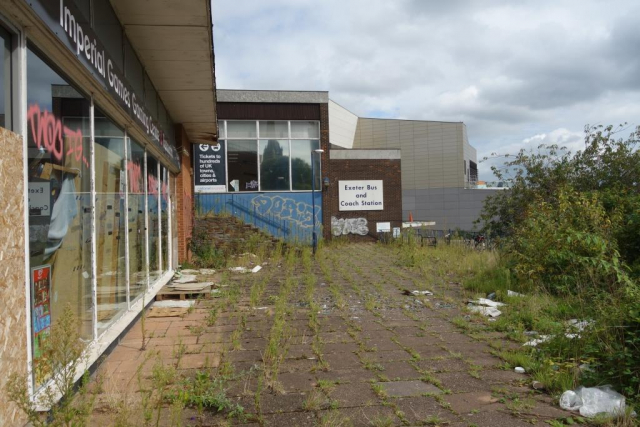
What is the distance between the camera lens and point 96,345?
520cm

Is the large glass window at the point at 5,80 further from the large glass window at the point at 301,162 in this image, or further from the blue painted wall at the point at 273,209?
the large glass window at the point at 301,162

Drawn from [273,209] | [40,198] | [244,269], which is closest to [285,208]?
[273,209]

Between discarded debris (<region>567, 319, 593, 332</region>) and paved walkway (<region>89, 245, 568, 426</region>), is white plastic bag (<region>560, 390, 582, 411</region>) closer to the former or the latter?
paved walkway (<region>89, 245, 568, 426</region>)

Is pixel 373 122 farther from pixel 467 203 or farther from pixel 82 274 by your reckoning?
pixel 82 274

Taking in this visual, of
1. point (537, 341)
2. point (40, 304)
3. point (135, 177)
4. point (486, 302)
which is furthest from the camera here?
point (486, 302)

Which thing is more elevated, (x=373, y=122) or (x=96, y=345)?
(x=373, y=122)

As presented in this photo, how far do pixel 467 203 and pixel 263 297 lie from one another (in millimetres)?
34900

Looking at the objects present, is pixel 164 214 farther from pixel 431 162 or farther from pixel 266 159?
pixel 431 162

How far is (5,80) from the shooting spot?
3.30 m

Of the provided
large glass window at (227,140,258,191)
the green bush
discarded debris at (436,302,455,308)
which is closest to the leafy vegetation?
the green bush

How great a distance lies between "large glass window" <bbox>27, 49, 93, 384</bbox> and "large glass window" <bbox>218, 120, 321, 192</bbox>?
19065 millimetres

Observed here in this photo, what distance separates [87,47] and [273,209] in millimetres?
19795

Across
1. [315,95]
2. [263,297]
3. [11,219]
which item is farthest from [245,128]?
[11,219]

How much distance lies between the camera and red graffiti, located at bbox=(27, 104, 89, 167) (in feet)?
12.4
